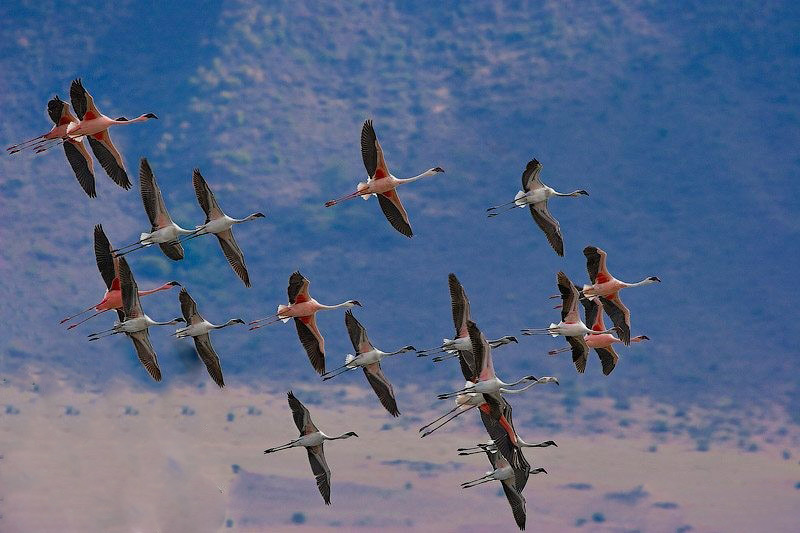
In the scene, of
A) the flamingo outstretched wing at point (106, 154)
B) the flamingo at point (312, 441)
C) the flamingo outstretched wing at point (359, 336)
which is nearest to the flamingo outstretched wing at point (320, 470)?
the flamingo at point (312, 441)

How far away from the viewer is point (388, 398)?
110 feet

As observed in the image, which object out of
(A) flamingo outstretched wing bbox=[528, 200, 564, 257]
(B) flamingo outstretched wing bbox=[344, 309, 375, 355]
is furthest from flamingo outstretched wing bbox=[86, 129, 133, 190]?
(A) flamingo outstretched wing bbox=[528, 200, 564, 257]

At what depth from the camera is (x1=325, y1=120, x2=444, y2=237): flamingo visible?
3188 centimetres

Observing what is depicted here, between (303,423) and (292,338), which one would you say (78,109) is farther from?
(292,338)

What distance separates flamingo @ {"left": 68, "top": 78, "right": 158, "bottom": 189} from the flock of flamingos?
0.02m

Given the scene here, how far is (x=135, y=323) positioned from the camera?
108 feet

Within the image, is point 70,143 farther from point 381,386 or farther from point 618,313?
point 618,313

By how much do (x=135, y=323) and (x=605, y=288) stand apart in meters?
10.2

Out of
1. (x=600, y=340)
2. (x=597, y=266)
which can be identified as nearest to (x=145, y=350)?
(x=597, y=266)

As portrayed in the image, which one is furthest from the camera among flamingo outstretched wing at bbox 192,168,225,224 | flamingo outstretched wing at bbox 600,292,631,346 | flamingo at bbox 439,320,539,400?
flamingo outstretched wing at bbox 600,292,631,346

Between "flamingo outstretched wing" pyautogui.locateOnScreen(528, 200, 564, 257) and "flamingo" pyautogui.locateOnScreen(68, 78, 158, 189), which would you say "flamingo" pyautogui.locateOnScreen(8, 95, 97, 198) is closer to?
"flamingo" pyautogui.locateOnScreen(68, 78, 158, 189)

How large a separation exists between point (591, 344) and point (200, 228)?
931 cm

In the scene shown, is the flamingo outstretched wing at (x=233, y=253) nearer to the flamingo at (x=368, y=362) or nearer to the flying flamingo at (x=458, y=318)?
the flamingo at (x=368, y=362)

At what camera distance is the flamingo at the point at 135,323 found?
32.5 m
